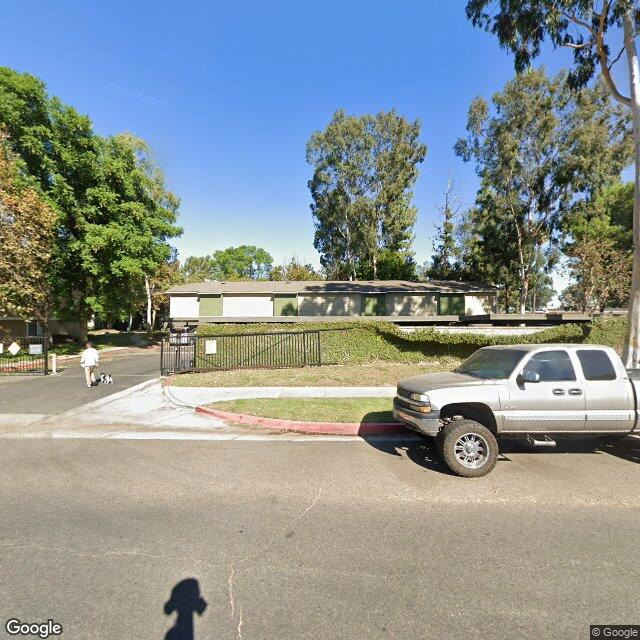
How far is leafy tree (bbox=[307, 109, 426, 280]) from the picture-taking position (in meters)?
29.9

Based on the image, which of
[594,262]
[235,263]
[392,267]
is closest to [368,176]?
[392,267]

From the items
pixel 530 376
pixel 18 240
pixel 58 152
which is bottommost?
pixel 530 376

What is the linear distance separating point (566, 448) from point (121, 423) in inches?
345

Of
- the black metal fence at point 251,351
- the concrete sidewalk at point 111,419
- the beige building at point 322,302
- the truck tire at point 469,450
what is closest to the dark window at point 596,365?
the truck tire at point 469,450

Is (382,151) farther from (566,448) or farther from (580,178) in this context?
(566,448)

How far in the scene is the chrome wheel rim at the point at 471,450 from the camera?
477 centimetres

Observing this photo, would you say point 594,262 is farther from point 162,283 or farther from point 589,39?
point 162,283

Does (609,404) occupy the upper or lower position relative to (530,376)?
lower

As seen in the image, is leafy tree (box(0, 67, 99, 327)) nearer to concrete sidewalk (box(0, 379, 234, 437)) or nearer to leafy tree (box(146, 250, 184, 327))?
leafy tree (box(146, 250, 184, 327))

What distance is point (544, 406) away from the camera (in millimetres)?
5059

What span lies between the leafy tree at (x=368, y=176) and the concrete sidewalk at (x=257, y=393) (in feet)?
78.5

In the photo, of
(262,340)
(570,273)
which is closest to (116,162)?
(262,340)

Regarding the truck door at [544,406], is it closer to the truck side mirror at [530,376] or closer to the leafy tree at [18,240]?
the truck side mirror at [530,376]

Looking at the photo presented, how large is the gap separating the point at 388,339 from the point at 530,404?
32.8 feet
